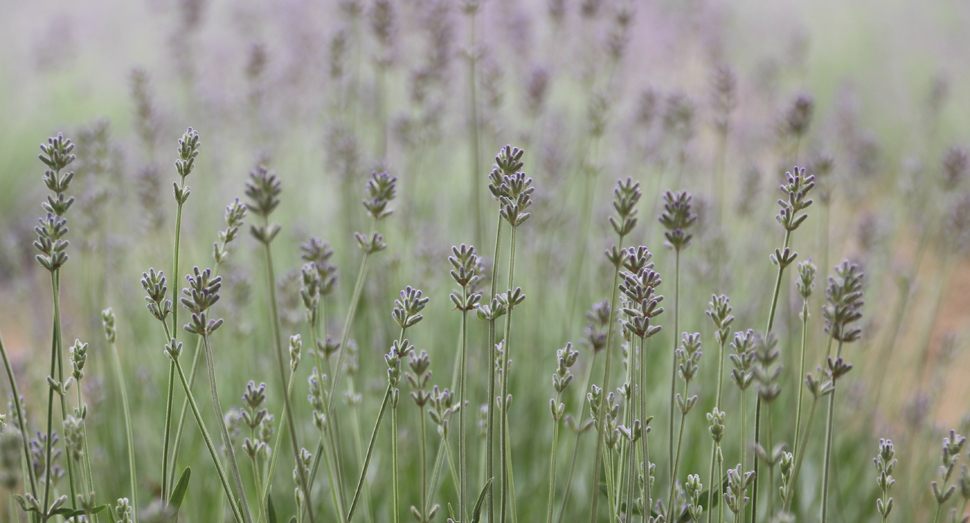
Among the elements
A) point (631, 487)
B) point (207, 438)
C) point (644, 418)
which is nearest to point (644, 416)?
point (644, 418)

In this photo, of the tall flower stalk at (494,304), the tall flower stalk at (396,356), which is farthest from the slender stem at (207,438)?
the tall flower stalk at (494,304)

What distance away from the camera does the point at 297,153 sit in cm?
432

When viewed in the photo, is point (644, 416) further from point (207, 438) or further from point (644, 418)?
point (207, 438)

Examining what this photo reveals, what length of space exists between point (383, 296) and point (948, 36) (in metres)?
9.14

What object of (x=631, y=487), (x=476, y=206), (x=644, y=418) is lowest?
(x=631, y=487)

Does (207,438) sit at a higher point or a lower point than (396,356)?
lower

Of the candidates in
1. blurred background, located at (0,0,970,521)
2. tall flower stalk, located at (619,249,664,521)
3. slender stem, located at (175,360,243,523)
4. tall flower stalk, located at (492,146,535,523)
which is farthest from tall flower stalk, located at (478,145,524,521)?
blurred background, located at (0,0,970,521)

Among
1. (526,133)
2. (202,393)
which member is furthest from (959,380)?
(202,393)

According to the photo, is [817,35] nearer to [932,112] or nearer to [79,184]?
[932,112]

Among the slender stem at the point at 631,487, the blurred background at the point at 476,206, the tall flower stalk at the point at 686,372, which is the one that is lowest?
the slender stem at the point at 631,487

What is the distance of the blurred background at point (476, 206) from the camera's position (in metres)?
2.02

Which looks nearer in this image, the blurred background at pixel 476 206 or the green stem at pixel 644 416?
the green stem at pixel 644 416

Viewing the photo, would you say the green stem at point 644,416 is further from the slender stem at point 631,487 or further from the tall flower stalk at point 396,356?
the tall flower stalk at point 396,356

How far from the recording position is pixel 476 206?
1932mm
